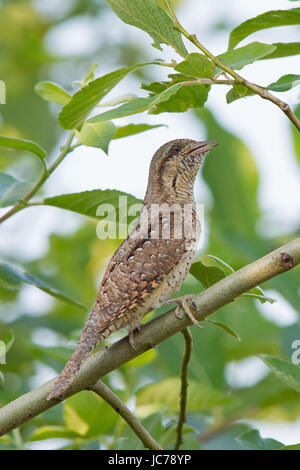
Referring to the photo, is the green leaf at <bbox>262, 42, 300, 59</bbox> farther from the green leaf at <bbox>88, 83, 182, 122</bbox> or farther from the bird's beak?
the bird's beak

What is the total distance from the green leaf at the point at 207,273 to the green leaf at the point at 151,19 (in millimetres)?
586

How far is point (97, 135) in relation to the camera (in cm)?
191

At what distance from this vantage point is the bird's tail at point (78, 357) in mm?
1735

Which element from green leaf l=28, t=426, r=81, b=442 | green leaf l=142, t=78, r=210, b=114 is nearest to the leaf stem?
green leaf l=142, t=78, r=210, b=114

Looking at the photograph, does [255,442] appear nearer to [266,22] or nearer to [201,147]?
Answer: [266,22]

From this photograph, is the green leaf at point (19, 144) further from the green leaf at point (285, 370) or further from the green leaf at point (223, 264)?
the green leaf at point (285, 370)

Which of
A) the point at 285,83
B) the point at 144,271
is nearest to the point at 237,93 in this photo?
the point at 285,83

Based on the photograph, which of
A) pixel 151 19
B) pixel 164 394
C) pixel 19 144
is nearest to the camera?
pixel 151 19

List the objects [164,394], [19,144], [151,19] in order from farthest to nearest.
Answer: [164,394], [19,144], [151,19]

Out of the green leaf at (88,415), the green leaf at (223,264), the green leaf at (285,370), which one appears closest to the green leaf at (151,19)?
the green leaf at (223,264)

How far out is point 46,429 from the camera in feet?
7.72

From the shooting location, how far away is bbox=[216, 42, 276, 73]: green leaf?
→ 5.25 ft

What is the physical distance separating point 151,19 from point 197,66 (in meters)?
0.20
